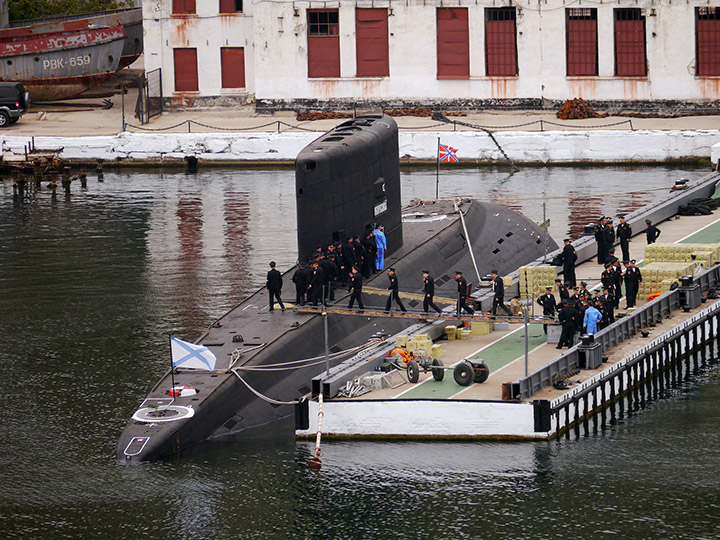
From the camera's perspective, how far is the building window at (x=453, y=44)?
69250mm

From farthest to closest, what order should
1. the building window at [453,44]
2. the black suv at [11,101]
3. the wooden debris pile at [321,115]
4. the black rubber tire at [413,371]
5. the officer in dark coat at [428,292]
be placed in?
the black suv at [11,101], the building window at [453,44], the wooden debris pile at [321,115], the officer in dark coat at [428,292], the black rubber tire at [413,371]

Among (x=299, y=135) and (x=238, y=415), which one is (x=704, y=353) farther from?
(x=299, y=135)

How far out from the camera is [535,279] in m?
36.2

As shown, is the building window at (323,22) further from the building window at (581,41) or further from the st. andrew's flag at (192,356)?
the st. andrew's flag at (192,356)

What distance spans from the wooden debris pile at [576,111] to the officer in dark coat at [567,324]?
3777cm

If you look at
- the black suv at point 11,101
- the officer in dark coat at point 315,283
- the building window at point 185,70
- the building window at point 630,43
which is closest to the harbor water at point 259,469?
the officer in dark coat at point 315,283

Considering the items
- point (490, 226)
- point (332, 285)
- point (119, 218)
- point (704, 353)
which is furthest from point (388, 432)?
point (119, 218)

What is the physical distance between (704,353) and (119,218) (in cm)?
2726

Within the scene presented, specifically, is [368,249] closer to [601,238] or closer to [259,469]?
[259,469]

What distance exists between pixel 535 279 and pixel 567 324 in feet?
16.7

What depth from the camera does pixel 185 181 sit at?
6394 centimetres

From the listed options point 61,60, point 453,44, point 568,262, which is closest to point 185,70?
point 61,60

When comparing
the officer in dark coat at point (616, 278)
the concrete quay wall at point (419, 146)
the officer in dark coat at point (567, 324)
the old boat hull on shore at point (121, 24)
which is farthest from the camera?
the old boat hull on shore at point (121, 24)

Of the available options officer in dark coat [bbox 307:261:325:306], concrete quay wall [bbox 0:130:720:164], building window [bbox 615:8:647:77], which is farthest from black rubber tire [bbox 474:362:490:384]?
building window [bbox 615:8:647:77]
